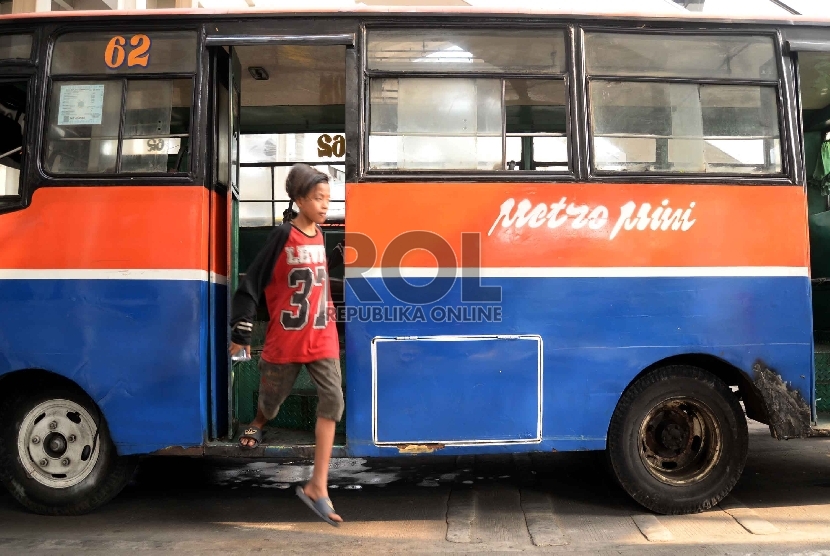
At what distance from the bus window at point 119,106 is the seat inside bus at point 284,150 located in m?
0.61

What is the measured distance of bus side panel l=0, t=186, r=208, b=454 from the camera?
13.5ft

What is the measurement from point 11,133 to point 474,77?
3.04m

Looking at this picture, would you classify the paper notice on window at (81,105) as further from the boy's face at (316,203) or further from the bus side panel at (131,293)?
the boy's face at (316,203)

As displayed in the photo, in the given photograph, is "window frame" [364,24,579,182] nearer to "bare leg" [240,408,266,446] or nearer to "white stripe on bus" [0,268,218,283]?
"white stripe on bus" [0,268,218,283]

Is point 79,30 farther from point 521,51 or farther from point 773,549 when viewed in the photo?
point 773,549

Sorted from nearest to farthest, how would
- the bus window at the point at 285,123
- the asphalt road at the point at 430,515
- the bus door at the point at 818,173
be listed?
the asphalt road at the point at 430,515 < the bus door at the point at 818,173 < the bus window at the point at 285,123

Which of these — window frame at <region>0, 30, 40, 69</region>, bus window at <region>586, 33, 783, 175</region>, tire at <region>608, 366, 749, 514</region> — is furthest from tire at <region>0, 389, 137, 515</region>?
bus window at <region>586, 33, 783, 175</region>

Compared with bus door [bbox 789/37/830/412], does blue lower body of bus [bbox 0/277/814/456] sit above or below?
Answer: below

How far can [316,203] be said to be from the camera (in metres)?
3.72

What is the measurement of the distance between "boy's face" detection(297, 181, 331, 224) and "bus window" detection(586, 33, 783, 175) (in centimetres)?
168

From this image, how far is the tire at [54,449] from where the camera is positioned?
4.22 m

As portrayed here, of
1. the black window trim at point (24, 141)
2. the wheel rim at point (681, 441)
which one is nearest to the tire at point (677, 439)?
the wheel rim at point (681, 441)

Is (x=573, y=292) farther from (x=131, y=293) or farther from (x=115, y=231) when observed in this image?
(x=115, y=231)

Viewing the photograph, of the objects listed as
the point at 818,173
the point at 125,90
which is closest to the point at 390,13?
the point at 125,90
